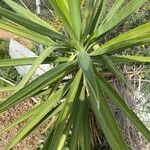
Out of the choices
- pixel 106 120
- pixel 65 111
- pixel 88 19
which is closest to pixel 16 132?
pixel 65 111

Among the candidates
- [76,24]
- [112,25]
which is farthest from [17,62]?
[112,25]

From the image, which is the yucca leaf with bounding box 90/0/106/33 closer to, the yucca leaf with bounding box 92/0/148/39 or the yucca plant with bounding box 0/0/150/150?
the yucca plant with bounding box 0/0/150/150

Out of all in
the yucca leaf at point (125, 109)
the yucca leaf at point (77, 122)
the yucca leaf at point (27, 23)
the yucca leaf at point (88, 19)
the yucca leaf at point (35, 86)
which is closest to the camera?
the yucca leaf at point (35, 86)

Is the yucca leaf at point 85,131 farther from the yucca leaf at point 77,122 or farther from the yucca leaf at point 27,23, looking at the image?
the yucca leaf at point 27,23

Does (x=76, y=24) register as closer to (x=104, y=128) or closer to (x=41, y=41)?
(x=41, y=41)

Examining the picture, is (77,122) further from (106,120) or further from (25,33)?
(25,33)

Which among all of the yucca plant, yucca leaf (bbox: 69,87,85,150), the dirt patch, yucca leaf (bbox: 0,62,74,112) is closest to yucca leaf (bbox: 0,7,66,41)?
the yucca plant

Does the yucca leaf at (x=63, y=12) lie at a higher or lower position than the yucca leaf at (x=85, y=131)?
higher

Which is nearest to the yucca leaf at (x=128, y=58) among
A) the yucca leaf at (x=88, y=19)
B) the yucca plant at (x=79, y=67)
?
the yucca plant at (x=79, y=67)
